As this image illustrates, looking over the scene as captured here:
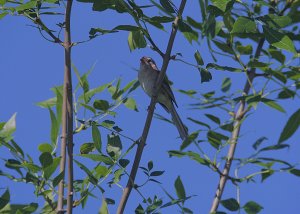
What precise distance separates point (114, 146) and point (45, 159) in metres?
0.45

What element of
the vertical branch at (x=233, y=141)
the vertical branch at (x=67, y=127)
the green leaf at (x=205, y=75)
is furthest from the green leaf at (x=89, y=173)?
the green leaf at (x=205, y=75)

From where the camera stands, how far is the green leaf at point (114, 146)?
98.9 inches

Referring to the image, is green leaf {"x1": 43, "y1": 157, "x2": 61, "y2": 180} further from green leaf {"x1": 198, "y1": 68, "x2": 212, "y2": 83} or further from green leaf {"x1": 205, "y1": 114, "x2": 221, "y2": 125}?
green leaf {"x1": 198, "y1": 68, "x2": 212, "y2": 83}

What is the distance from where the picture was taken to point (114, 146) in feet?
8.41

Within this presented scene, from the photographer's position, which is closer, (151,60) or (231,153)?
→ (231,153)

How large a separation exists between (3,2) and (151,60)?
10.9ft

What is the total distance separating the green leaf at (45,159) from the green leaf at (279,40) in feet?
3.08

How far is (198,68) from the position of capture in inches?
99.0

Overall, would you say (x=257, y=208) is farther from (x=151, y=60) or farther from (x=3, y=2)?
(x=151, y=60)

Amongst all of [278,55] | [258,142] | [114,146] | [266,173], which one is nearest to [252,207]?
[266,173]

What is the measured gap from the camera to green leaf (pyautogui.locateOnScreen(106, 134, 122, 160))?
2.51 m

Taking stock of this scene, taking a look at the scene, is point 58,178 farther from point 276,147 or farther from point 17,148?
point 276,147

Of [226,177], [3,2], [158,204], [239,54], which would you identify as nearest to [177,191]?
[158,204]

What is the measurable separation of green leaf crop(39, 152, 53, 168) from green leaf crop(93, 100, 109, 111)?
1.61ft
